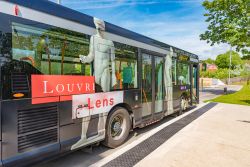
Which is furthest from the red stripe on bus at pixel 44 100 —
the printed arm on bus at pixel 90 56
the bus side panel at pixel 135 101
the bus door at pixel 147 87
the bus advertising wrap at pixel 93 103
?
the bus door at pixel 147 87

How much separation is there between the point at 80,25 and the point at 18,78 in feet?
5.43

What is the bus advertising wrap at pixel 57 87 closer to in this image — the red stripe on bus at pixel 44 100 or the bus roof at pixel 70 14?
the red stripe on bus at pixel 44 100

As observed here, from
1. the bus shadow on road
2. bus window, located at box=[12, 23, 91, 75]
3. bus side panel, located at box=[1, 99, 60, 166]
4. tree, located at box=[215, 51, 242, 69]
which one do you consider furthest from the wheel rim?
tree, located at box=[215, 51, 242, 69]

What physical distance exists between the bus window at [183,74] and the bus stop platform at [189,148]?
2.20 m

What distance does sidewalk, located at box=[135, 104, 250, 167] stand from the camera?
15.5 ft

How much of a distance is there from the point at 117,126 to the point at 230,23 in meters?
18.5

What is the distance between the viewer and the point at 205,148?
5.58 m

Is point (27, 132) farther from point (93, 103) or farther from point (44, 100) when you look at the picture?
point (93, 103)

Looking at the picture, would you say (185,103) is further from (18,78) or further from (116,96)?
(18,78)

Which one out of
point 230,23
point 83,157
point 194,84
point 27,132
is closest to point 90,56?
point 27,132

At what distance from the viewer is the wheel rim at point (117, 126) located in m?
5.71

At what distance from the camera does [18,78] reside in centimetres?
345

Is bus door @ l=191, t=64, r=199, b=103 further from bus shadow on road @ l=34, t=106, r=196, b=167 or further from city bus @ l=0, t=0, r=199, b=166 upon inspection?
bus shadow on road @ l=34, t=106, r=196, b=167

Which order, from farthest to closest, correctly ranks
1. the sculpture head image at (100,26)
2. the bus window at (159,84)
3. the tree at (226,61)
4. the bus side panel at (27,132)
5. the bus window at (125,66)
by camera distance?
the tree at (226,61) → the bus window at (159,84) → the bus window at (125,66) → the sculpture head image at (100,26) → the bus side panel at (27,132)
